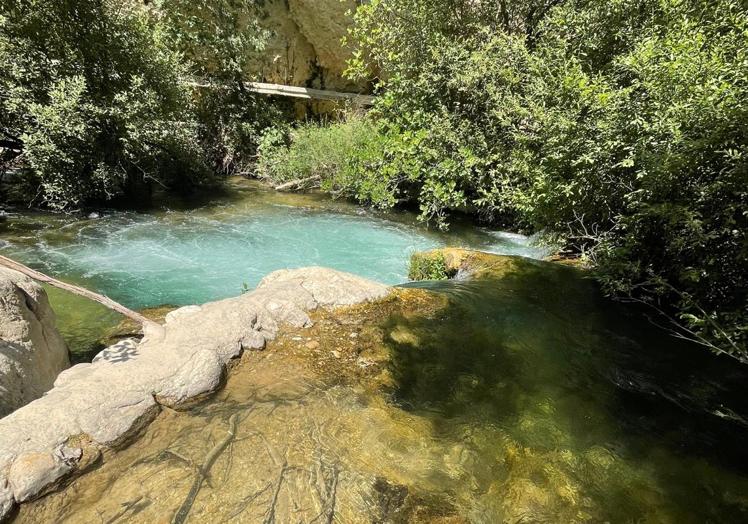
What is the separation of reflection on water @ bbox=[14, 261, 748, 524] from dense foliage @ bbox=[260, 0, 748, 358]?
2.85ft

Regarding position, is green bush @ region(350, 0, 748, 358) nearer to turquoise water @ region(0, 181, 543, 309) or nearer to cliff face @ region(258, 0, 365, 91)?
turquoise water @ region(0, 181, 543, 309)

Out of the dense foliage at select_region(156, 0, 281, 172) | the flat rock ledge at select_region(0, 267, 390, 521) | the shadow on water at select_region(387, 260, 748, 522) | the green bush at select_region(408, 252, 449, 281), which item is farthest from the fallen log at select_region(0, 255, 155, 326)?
the dense foliage at select_region(156, 0, 281, 172)

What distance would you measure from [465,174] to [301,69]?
12.4 metres

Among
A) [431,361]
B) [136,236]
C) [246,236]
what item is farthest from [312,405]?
[136,236]

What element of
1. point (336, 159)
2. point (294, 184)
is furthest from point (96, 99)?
point (336, 159)

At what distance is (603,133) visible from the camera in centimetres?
533

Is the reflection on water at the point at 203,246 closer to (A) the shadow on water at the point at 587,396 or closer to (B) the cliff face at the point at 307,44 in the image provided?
(A) the shadow on water at the point at 587,396

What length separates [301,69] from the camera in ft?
61.8

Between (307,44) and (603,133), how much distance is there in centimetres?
1649

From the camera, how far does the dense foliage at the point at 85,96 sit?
877 centimetres

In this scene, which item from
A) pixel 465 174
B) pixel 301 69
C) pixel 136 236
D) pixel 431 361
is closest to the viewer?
pixel 431 361

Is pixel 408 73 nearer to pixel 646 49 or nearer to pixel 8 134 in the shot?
pixel 646 49

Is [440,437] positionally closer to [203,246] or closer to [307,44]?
[203,246]

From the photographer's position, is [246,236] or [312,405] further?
[246,236]
